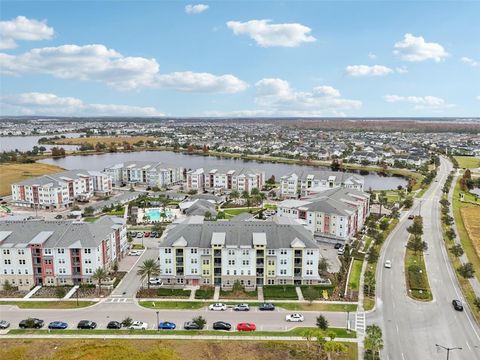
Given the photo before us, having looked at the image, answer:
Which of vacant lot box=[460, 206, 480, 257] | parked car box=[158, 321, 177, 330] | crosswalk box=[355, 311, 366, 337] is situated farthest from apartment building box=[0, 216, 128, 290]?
vacant lot box=[460, 206, 480, 257]

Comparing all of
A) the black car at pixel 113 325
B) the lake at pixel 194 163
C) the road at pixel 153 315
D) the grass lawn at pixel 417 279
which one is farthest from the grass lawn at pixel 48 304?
the lake at pixel 194 163

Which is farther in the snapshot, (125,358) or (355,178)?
(355,178)

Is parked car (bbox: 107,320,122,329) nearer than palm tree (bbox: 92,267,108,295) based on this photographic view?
Yes

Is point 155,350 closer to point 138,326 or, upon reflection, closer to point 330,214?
point 138,326

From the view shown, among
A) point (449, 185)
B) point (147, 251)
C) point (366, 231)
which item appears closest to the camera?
point (147, 251)

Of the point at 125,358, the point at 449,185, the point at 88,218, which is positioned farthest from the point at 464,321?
the point at 449,185

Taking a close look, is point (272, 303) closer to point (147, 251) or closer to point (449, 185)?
point (147, 251)

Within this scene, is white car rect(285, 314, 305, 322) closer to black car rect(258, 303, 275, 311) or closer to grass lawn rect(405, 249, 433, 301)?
black car rect(258, 303, 275, 311)

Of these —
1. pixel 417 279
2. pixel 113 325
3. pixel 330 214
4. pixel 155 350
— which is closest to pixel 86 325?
pixel 113 325
